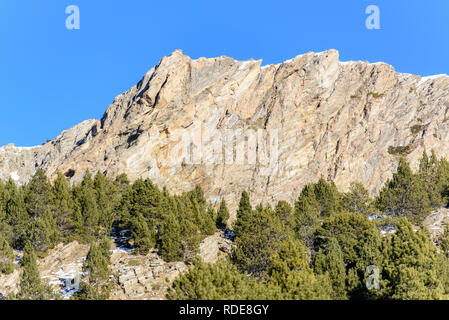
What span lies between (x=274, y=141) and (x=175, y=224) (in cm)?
7104

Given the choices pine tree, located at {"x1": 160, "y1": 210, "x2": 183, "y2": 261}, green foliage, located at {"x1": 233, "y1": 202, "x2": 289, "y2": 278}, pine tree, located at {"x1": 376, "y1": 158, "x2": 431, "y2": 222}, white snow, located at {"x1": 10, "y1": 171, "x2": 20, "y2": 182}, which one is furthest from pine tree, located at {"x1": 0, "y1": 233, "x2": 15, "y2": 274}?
white snow, located at {"x1": 10, "y1": 171, "x2": 20, "y2": 182}

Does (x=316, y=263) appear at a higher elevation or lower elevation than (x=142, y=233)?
lower

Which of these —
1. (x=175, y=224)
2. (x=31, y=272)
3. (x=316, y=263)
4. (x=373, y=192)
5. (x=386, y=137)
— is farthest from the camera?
(x=386, y=137)

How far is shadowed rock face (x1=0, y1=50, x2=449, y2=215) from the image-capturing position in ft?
348

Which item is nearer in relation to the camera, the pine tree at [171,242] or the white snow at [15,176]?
the pine tree at [171,242]

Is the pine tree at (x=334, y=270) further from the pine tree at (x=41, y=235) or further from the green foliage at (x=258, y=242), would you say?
the pine tree at (x=41, y=235)

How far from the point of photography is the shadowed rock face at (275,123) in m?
Result: 106

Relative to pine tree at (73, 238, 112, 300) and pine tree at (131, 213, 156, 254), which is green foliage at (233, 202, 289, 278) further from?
pine tree at (73, 238, 112, 300)

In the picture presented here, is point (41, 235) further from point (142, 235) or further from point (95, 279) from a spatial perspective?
point (95, 279)

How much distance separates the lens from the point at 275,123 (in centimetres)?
11638

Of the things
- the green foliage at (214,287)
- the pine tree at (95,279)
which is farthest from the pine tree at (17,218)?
the green foliage at (214,287)
